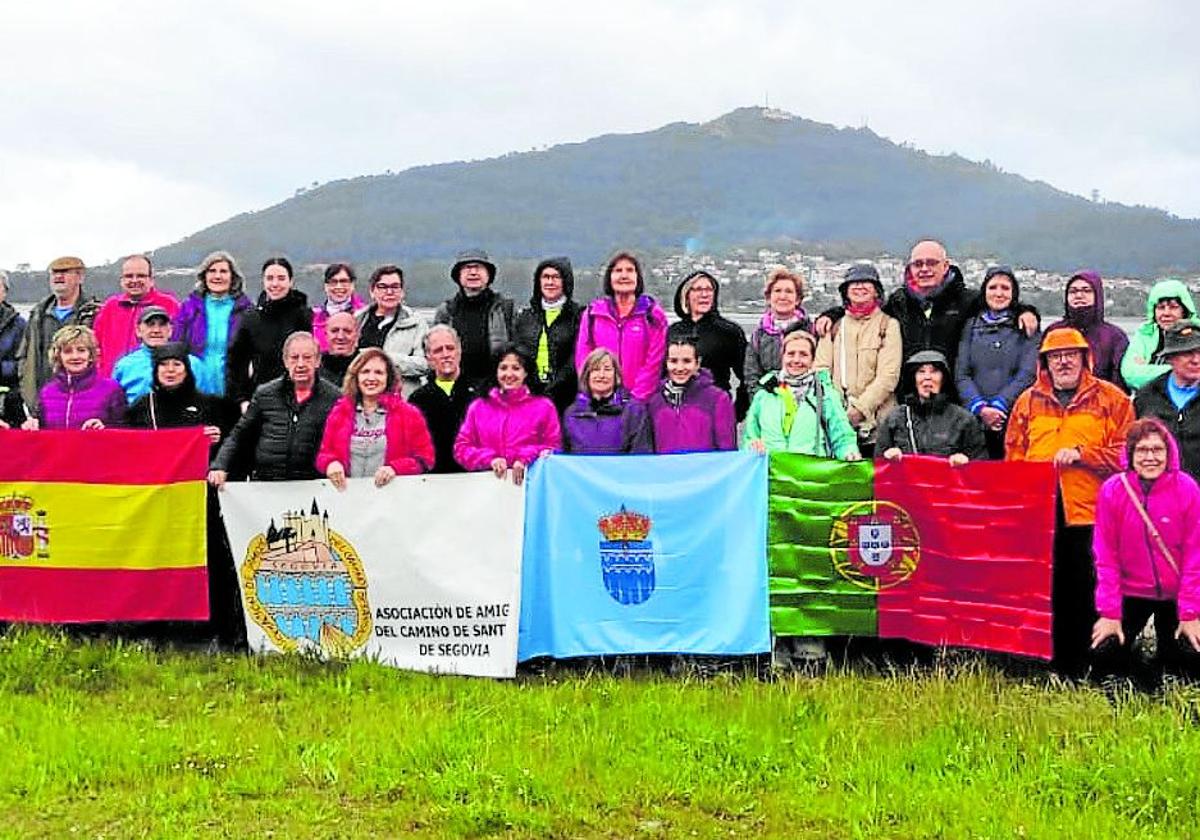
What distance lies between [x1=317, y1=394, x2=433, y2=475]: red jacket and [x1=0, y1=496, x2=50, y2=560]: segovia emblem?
2060mm

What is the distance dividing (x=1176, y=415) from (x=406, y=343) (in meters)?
5.28

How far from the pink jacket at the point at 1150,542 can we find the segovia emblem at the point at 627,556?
258 cm

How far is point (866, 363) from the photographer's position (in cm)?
903

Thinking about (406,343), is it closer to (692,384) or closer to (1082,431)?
(692,384)

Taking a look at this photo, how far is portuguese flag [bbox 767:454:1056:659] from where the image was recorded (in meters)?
7.85

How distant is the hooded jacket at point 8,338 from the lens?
11.1m

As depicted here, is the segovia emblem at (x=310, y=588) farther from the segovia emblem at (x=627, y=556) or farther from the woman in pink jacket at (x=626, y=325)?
the woman in pink jacket at (x=626, y=325)

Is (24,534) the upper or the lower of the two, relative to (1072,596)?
upper

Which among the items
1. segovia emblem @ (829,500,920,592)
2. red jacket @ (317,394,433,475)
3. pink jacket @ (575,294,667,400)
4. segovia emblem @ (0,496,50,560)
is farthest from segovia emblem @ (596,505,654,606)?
segovia emblem @ (0,496,50,560)

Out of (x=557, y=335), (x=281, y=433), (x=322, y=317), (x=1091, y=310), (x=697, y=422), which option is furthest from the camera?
(x=322, y=317)

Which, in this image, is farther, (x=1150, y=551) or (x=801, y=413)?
(x=801, y=413)

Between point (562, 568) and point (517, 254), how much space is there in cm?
13427

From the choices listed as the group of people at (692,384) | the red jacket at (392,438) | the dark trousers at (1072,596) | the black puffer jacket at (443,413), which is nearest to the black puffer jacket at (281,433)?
the group of people at (692,384)

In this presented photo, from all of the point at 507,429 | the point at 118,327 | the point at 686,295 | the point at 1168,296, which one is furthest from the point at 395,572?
the point at 1168,296
